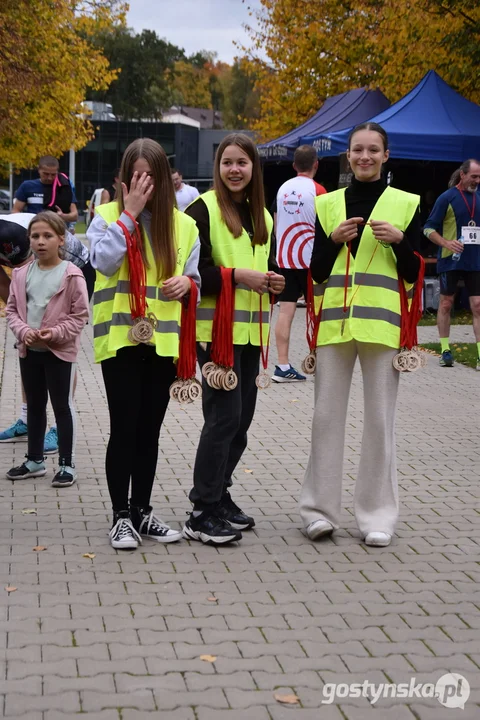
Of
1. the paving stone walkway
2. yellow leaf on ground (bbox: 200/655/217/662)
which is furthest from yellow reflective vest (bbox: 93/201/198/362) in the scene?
yellow leaf on ground (bbox: 200/655/217/662)

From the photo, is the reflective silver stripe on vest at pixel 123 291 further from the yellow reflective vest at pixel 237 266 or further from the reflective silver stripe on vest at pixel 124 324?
the yellow reflective vest at pixel 237 266

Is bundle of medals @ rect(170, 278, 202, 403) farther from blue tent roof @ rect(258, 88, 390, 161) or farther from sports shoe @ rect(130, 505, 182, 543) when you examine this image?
blue tent roof @ rect(258, 88, 390, 161)

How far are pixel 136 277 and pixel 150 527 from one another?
4.29 ft

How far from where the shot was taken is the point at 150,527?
17.7 feet

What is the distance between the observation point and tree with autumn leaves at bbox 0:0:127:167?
20.3 meters

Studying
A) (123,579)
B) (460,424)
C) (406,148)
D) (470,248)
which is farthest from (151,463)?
(406,148)

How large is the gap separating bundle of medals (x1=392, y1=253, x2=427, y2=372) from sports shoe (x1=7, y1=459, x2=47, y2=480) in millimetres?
2548

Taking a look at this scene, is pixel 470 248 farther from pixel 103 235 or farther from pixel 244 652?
pixel 244 652

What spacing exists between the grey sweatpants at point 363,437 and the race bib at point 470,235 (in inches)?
240

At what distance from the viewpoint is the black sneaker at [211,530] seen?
5.33 metres

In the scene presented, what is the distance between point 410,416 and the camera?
916 cm

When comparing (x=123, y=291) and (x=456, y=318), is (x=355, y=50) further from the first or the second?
(x=123, y=291)

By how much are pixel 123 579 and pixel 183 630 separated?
26.6 inches

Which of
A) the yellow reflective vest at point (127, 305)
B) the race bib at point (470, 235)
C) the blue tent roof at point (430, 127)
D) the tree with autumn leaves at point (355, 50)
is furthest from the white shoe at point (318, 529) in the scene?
the tree with autumn leaves at point (355, 50)
